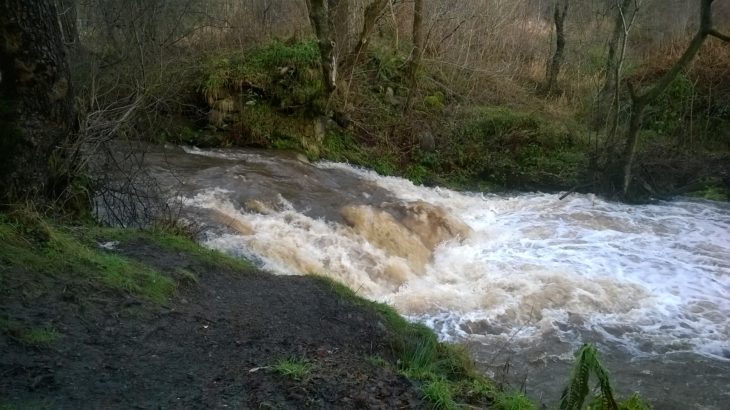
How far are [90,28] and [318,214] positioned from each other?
17.7ft

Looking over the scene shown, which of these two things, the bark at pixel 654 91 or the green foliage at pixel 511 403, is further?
the bark at pixel 654 91

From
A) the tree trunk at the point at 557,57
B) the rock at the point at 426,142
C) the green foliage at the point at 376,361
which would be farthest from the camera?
the tree trunk at the point at 557,57

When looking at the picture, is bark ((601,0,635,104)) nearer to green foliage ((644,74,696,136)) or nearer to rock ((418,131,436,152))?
green foliage ((644,74,696,136))

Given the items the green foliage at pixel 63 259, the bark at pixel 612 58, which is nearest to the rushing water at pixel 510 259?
the green foliage at pixel 63 259

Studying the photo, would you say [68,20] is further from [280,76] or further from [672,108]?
[672,108]

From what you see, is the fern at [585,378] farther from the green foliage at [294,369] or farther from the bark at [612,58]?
the bark at [612,58]

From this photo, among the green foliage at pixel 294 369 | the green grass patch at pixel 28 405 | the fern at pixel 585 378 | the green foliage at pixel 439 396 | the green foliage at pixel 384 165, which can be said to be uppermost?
the fern at pixel 585 378

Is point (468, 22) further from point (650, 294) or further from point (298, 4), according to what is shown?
point (650, 294)

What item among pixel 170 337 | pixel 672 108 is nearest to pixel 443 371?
pixel 170 337

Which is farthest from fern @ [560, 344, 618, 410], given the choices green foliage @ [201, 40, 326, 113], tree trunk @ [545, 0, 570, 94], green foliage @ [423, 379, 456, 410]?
tree trunk @ [545, 0, 570, 94]

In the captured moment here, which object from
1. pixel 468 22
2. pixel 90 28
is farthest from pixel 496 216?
pixel 90 28

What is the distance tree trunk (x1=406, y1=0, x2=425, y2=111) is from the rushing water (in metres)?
3.28

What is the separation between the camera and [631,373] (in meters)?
6.35

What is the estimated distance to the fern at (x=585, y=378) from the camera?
9.62 ft
